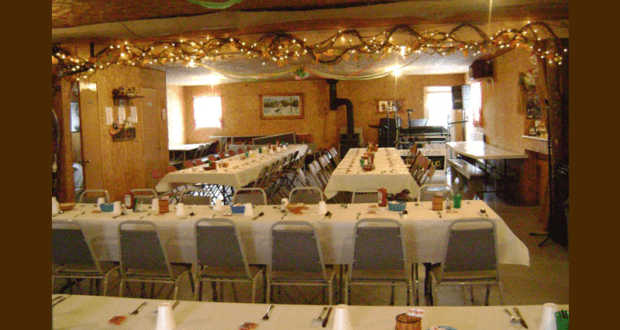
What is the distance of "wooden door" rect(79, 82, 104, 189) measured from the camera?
27.8 feet

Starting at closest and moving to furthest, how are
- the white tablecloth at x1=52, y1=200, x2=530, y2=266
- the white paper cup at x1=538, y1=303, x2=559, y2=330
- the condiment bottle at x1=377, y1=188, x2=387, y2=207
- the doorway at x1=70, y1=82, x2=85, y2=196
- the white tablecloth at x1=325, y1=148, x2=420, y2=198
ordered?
the white paper cup at x1=538, y1=303, x2=559, y2=330, the white tablecloth at x1=52, y1=200, x2=530, y2=266, the condiment bottle at x1=377, y1=188, x2=387, y2=207, the white tablecloth at x1=325, y1=148, x2=420, y2=198, the doorway at x1=70, y1=82, x2=85, y2=196

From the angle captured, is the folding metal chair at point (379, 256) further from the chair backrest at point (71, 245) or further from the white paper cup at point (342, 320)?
the chair backrest at point (71, 245)

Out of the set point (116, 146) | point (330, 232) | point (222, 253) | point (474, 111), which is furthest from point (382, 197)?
point (474, 111)


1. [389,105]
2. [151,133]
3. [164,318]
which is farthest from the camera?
[389,105]

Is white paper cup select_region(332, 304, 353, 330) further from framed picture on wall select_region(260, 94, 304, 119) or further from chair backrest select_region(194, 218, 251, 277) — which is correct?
framed picture on wall select_region(260, 94, 304, 119)

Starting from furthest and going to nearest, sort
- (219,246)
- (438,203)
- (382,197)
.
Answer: (382,197)
(438,203)
(219,246)

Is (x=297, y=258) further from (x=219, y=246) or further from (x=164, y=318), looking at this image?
(x=164, y=318)

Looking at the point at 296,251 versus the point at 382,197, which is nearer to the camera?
the point at 296,251

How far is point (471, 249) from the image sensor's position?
133 inches

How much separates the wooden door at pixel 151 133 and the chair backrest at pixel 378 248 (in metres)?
8.30

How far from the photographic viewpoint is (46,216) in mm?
707

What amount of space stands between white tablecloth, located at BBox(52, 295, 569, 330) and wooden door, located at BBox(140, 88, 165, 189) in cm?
873

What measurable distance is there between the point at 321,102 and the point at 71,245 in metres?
13.4

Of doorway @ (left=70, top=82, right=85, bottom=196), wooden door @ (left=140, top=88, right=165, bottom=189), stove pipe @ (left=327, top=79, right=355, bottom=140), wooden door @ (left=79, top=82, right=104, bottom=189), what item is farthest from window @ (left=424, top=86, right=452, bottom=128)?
doorway @ (left=70, top=82, right=85, bottom=196)
